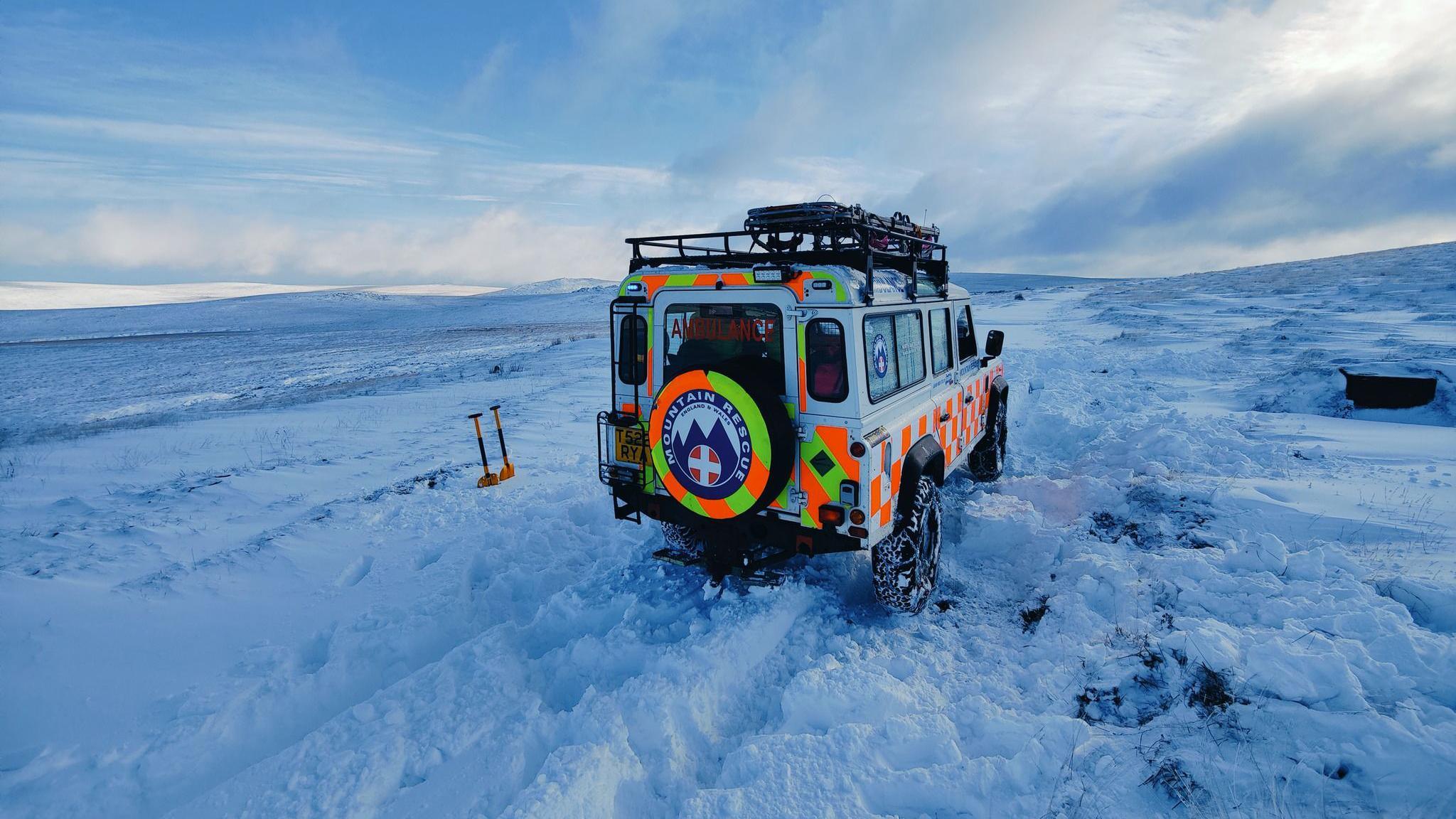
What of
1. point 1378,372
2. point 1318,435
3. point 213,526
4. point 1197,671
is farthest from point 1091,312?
point 213,526

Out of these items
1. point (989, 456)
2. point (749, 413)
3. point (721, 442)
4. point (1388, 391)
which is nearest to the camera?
point (749, 413)

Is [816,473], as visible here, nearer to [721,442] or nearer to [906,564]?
[721,442]

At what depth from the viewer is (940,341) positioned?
19.9ft

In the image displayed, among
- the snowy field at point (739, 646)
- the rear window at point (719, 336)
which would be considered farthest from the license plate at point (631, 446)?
the snowy field at point (739, 646)

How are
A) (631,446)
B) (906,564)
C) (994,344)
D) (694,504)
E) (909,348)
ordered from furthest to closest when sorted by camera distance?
(994,344), (909,348), (631,446), (906,564), (694,504)

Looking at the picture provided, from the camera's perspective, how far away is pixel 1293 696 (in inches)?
124

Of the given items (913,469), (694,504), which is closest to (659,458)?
(694,504)

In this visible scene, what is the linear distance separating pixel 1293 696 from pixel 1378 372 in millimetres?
9345

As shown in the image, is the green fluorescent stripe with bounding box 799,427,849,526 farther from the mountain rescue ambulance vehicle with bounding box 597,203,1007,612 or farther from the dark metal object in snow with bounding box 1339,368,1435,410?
the dark metal object in snow with bounding box 1339,368,1435,410

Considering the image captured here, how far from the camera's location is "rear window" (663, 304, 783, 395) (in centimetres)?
436

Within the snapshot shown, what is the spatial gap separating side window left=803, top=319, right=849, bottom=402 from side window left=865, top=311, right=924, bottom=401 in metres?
0.20

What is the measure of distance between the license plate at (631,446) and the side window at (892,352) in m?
1.74

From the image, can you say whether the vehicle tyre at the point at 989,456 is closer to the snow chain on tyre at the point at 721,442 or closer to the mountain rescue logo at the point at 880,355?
the mountain rescue logo at the point at 880,355

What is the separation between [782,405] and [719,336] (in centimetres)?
79
